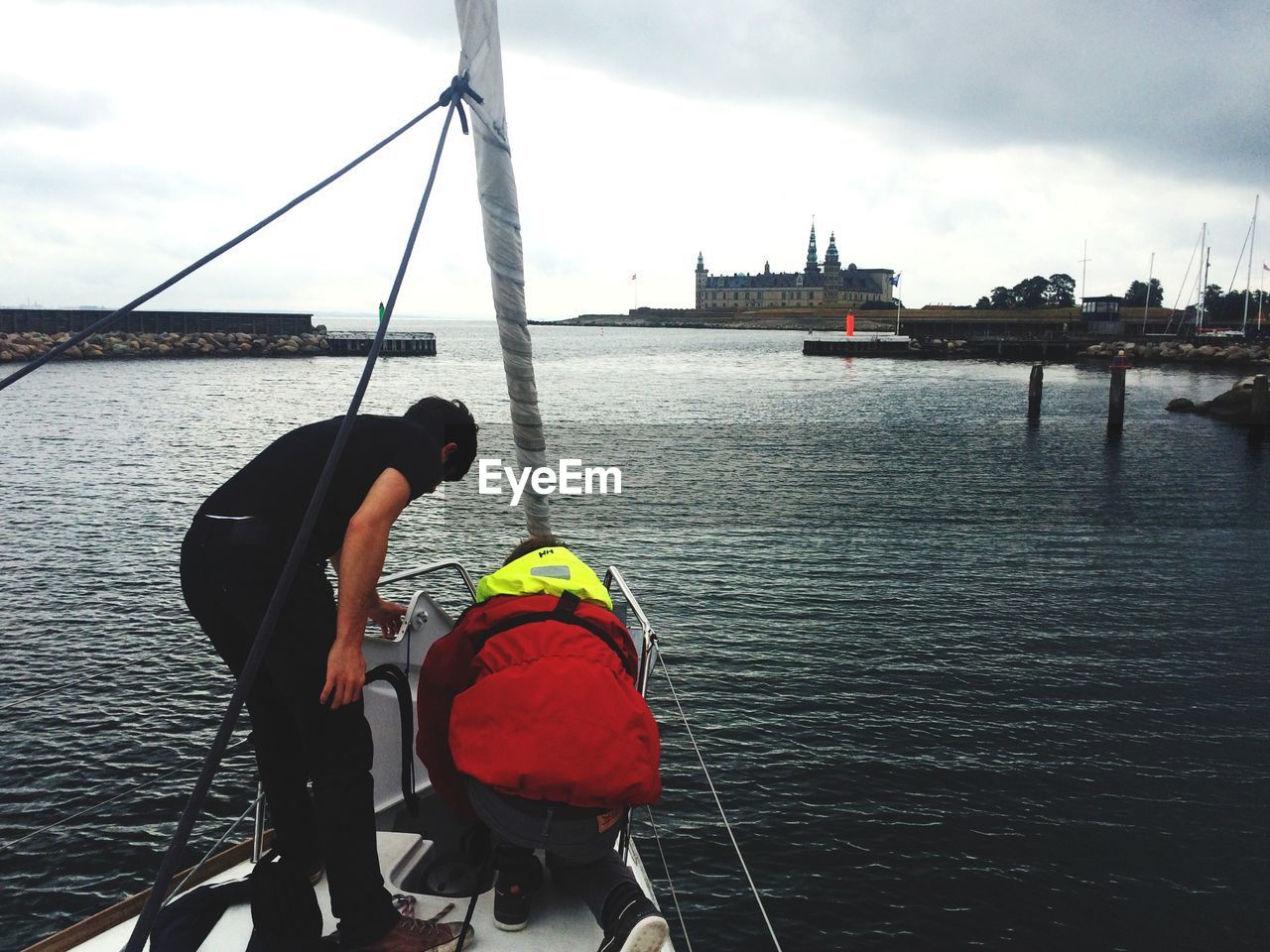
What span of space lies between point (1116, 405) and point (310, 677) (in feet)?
154

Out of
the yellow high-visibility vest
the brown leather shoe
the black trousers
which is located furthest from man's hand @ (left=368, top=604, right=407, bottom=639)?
the brown leather shoe

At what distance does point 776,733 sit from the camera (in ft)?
39.0

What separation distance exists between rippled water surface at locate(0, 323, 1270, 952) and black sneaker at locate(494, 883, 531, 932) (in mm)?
4818

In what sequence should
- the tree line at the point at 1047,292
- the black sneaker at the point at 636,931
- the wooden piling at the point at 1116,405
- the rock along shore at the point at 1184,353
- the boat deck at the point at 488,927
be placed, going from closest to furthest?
the black sneaker at the point at 636,931 → the boat deck at the point at 488,927 → the wooden piling at the point at 1116,405 → the rock along shore at the point at 1184,353 → the tree line at the point at 1047,292

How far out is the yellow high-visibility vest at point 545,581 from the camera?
409cm

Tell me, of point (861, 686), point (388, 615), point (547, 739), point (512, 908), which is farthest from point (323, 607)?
point (861, 686)

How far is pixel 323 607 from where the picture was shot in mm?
3705

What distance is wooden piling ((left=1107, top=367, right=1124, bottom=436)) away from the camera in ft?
140

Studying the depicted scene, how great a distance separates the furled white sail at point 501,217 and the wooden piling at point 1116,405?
4229 cm

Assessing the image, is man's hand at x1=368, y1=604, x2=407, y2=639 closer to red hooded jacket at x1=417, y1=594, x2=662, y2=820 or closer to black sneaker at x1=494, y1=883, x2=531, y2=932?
red hooded jacket at x1=417, y1=594, x2=662, y2=820

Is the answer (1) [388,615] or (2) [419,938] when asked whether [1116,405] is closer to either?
(1) [388,615]

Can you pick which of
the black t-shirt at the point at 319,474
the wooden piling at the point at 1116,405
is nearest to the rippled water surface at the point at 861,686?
the black t-shirt at the point at 319,474

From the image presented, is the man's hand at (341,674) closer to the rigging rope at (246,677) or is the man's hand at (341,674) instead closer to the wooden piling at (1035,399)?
the rigging rope at (246,677)

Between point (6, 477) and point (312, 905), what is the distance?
31.8 metres
